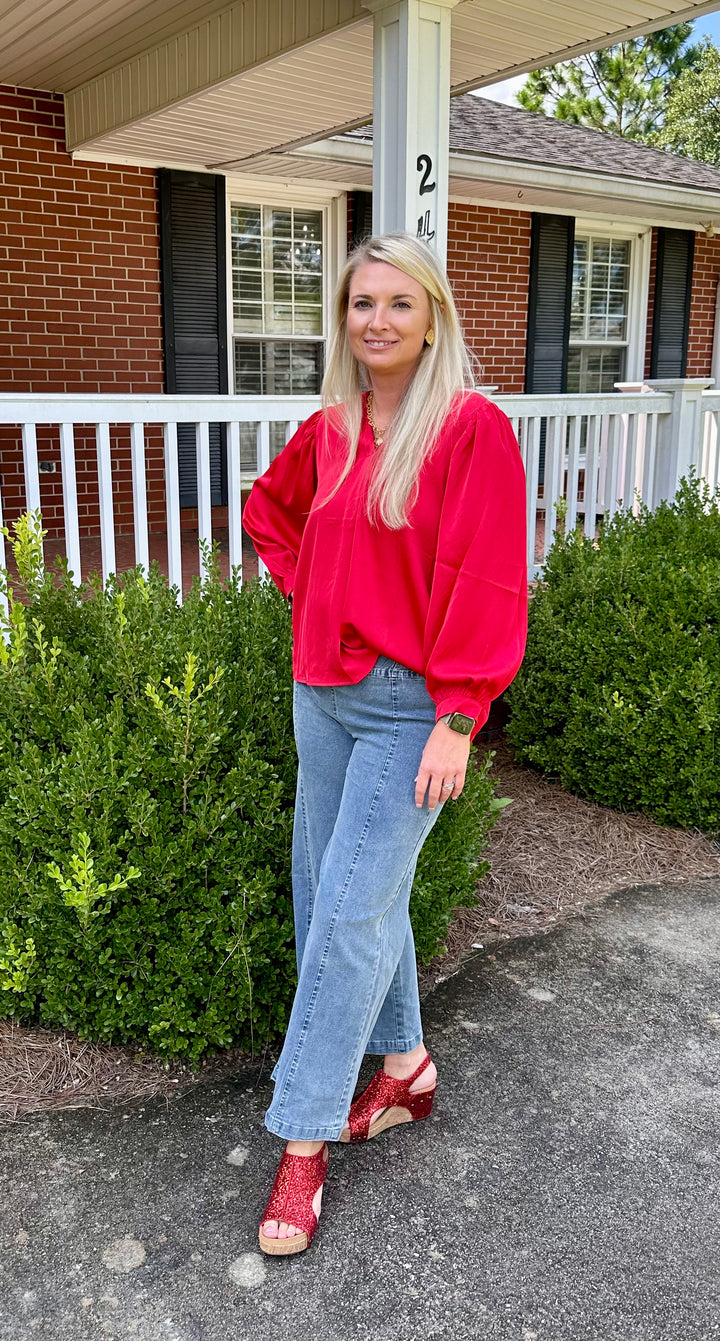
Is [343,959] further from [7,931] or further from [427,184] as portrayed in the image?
[427,184]

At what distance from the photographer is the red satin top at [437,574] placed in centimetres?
193

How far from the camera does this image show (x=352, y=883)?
2.08 m

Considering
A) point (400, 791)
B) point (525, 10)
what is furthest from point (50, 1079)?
point (525, 10)

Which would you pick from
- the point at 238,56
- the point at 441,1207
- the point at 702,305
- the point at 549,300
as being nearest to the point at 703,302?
the point at 702,305

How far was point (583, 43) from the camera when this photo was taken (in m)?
5.53

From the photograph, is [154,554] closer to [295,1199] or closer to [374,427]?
[374,427]

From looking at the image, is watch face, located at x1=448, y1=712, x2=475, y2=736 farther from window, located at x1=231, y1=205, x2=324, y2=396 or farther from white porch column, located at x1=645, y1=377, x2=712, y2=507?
window, located at x1=231, y1=205, x2=324, y2=396

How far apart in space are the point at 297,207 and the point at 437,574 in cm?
784

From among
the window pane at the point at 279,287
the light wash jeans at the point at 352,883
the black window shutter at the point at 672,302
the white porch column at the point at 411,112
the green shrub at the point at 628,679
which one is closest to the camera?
the light wash jeans at the point at 352,883

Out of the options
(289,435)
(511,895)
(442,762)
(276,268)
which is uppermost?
(276,268)

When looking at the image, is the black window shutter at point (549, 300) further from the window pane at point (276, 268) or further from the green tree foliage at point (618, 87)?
the green tree foliage at point (618, 87)

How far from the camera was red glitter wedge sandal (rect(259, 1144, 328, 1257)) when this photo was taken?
2.10m

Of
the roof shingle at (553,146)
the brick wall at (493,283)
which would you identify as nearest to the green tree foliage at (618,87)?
the roof shingle at (553,146)

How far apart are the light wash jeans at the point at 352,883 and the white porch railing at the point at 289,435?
1581mm
